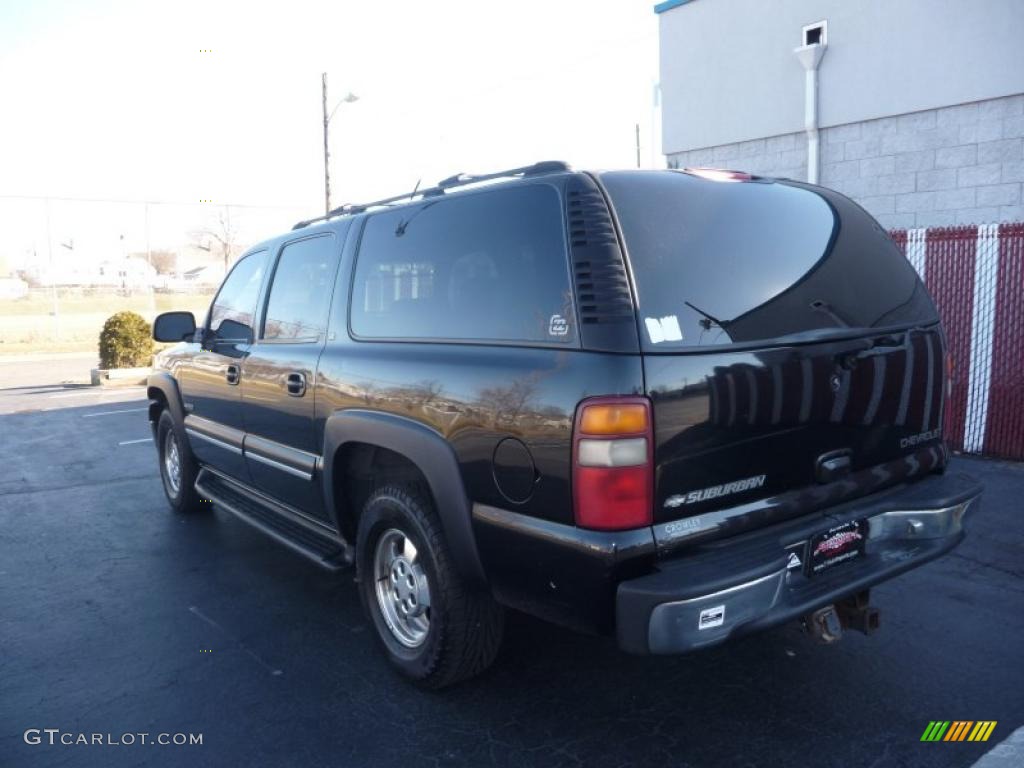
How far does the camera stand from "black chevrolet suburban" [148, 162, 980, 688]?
2.65 m

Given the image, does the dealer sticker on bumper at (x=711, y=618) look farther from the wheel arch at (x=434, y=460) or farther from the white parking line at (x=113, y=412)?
the white parking line at (x=113, y=412)

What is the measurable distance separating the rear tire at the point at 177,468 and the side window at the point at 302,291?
69.8 inches

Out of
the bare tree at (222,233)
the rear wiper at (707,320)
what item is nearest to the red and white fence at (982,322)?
the rear wiper at (707,320)

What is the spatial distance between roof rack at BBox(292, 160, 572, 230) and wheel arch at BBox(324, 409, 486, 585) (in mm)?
1036

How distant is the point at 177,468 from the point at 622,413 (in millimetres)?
4790

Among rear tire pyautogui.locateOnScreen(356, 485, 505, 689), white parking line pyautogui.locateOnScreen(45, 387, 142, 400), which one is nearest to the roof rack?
rear tire pyautogui.locateOnScreen(356, 485, 505, 689)

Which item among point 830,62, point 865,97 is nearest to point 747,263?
point 865,97

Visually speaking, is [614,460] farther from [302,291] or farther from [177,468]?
[177,468]

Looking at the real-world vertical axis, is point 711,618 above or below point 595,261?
below

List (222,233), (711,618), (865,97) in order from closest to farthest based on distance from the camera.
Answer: (711,618) < (865,97) < (222,233)

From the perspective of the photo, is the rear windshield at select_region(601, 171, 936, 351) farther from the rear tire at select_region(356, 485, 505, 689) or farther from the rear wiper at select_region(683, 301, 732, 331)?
the rear tire at select_region(356, 485, 505, 689)

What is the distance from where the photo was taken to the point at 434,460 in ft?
10.3

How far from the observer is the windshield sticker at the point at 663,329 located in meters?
2.69

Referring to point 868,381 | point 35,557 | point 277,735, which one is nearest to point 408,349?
point 277,735
